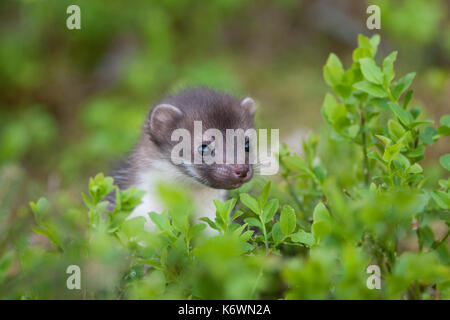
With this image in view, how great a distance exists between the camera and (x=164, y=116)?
2.72 metres

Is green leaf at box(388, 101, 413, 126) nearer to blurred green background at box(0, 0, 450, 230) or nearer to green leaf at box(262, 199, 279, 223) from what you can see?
green leaf at box(262, 199, 279, 223)

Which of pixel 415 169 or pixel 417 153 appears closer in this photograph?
pixel 415 169

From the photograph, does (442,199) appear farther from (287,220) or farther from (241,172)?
(241,172)

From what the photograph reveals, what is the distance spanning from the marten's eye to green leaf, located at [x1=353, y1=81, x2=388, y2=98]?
36.8 inches

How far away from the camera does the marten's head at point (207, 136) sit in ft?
8.09

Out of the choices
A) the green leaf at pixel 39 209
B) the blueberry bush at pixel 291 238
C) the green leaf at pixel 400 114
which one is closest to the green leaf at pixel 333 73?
the blueberry bush at pixel 291 238

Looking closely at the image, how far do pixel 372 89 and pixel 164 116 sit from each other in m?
1.22

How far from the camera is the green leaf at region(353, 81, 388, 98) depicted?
1.82 metres

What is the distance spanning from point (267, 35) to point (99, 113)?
8.92 ft

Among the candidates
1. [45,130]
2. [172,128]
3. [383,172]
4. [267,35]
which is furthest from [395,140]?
[267,35]

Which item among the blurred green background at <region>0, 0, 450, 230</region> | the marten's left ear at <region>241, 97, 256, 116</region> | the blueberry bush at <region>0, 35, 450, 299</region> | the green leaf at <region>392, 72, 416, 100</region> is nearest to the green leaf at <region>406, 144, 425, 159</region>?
the blueberry bush at <region>0, 35, 450, 299</region>

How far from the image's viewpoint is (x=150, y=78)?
545 cm

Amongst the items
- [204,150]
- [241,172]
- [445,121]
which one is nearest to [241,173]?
[241,172]

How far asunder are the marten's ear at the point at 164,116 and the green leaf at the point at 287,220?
1.28m
